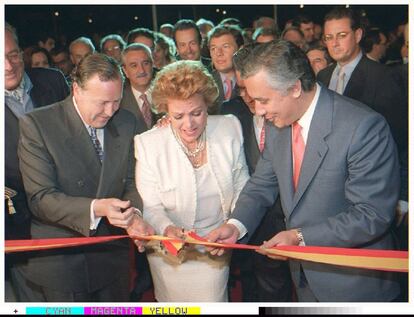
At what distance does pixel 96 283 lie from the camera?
2.89 metres

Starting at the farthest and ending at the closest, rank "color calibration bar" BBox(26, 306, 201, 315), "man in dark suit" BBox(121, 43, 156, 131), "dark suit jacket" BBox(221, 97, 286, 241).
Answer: "man in dark suit" BBox(121, 43, 156, 131), "dark suit jacket" BBox(221, 97, 286, 241), "color calibration bar" BBox(26, 306, 201, 315)

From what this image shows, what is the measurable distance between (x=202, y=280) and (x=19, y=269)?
36.7 inches

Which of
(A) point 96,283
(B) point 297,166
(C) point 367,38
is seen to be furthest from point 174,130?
(C) point 367,38

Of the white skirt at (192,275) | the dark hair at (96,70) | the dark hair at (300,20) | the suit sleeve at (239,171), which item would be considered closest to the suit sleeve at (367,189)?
the suit sleeve at (239,171)

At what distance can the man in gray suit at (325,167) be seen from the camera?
2.29 metres

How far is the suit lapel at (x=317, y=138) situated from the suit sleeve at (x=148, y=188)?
72cm

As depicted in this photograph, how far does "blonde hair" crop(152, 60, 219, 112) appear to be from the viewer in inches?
104

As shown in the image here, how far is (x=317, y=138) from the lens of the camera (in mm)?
2375

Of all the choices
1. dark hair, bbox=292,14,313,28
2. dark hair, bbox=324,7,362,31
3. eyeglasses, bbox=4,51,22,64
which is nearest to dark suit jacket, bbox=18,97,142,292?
eyeglasses, bbox=4,51,22,64

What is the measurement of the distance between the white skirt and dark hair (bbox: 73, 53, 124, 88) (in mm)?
878

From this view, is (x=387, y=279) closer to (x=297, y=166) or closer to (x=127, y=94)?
(x=297, y=166)

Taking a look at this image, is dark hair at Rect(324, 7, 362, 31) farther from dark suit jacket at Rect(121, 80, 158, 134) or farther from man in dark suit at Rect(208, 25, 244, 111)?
dark suit jacket at Rect(121, 80, 158, 134)

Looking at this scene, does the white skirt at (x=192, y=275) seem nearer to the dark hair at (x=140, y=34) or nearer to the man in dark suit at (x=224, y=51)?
the man in dark suit at (x=224, y=51)

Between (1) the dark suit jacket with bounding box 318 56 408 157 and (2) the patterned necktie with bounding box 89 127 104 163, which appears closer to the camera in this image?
(2) the patterned necktie with bounding box 89 127 104 163
